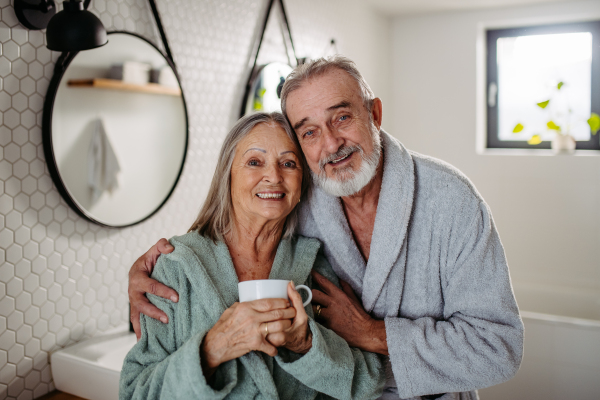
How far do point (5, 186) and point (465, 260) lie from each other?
1223 millimetres

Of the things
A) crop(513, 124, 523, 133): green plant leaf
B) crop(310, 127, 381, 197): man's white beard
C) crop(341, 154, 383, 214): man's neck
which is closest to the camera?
crop(310, 127, 381, 197): man's white beard

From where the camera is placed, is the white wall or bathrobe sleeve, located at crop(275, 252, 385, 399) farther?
the white wall

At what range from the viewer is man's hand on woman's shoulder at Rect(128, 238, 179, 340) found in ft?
3.63

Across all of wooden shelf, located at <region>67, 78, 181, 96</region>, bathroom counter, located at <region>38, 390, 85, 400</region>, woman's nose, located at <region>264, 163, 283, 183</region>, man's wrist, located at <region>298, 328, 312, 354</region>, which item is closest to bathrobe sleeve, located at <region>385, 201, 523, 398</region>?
man's wrist, located at <region>298, 328, 312, 354</region>

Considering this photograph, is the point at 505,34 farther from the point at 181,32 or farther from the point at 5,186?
the point at 5,186

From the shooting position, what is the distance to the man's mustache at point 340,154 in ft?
4.25

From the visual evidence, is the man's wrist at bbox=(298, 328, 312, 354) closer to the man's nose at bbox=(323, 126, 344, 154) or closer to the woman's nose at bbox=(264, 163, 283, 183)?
the woman's nose at bbox=(264, 163, 283, 183)

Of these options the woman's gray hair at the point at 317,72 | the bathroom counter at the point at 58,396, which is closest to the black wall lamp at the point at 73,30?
the woman's gray hair at the point at 317,72

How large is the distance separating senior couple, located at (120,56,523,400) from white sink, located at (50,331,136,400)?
358 mm

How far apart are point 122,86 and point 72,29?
46 centimetres

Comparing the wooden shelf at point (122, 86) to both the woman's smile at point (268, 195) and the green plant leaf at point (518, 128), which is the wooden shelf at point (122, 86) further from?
the green plant leaf at point (518, 128)

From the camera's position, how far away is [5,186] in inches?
52.2

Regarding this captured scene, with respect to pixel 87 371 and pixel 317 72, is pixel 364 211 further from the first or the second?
pixel 87 371

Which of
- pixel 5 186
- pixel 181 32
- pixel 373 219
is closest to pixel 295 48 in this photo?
pixel 181 32
